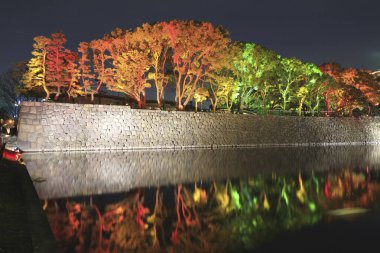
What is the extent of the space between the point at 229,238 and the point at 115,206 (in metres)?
3.10

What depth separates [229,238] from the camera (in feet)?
18.6

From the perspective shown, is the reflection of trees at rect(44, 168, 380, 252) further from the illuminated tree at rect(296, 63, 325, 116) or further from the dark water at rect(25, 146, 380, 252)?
the illuminated tree at rect(296, 63, 325, 116)

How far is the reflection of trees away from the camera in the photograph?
5.49 meters

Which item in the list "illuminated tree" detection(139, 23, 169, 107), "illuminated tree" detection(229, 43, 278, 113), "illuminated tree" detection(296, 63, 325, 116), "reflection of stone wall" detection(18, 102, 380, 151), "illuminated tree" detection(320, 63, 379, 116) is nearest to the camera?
"reflection of stone wall" detection(18, 102, 380, 151)

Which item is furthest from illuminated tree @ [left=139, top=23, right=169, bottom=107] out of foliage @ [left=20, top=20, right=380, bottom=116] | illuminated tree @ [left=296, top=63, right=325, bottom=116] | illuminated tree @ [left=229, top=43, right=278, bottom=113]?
illuminated tree @ [left=296, top=63, right=325, bottom=116]

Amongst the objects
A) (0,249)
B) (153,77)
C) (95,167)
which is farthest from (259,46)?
(0,249)

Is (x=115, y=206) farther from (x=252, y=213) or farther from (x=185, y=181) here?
(x=185, y=181)

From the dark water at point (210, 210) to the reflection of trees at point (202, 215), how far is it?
2 centimetres

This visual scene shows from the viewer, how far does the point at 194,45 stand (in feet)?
85.6

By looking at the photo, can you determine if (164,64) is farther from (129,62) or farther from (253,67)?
(253,67)

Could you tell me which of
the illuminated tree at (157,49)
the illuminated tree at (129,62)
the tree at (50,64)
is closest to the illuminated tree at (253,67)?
the illuminated tree at (157,49)

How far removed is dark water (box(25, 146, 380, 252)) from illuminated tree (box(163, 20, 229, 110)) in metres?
14.8

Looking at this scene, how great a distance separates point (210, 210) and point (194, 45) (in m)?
19.9

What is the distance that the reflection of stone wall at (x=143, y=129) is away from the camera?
73.2ft
